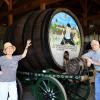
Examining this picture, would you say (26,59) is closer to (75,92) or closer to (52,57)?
(52,57)

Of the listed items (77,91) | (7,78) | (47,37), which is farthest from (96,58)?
(77,91)

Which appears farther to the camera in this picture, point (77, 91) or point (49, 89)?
point (77, 91)

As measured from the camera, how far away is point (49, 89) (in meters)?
5.23

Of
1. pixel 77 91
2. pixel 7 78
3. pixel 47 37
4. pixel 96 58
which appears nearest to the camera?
pixel 7 78

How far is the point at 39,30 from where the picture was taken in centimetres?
532

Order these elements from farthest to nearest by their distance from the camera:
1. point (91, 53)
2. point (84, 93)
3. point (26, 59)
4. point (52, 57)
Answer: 1. point (84, 93)
2. point (26, 59)
3. point (52, 57)
4. point (91, 53)

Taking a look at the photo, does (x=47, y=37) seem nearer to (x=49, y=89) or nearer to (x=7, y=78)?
(x=49, y=89)

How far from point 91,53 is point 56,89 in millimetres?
814

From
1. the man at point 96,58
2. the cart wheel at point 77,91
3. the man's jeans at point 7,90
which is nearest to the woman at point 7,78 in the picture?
the man's jeans at point 7,90

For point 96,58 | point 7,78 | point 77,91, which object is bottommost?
point 77,91

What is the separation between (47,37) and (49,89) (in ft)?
2.71

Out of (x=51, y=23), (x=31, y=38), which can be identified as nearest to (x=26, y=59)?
(x=31, y=38)

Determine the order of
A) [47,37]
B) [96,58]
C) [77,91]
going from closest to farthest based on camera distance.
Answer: [96,58]
[47,37]
[77,91]

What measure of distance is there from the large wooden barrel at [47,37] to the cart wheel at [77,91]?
1.79 feet
